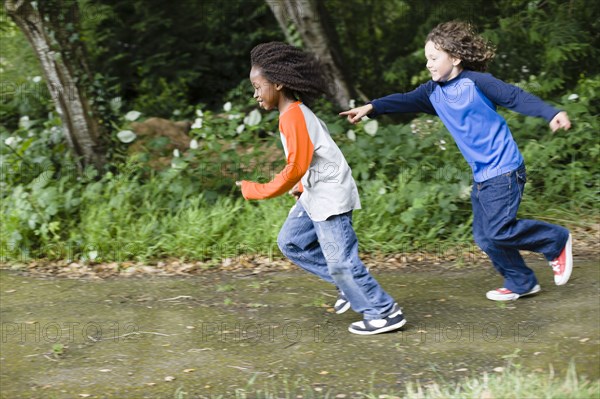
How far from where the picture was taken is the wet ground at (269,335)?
362 centimetres

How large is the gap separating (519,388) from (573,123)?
4.15 meters

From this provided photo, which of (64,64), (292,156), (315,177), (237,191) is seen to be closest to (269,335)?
(315,177)

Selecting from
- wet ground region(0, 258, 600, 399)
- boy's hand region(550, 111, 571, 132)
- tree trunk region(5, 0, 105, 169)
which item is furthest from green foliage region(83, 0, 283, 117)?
boy's hand region(550, 111, 571, 132)

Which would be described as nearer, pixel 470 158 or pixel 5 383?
pixel 5 383

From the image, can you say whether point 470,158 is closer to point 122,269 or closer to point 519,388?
point 519,388

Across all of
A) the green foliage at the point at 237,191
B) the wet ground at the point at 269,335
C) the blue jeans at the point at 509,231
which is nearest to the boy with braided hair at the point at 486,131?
the blue jeans at the point at 509,231

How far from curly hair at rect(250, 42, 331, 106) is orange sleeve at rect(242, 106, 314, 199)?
142 mm

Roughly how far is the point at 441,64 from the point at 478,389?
6.00ft

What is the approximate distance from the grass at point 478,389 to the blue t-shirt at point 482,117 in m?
1.15

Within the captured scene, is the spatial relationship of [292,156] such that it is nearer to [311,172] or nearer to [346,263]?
[311,172]

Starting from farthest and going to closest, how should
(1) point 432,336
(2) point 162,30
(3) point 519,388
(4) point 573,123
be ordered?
(2) point 162,30 < (4) point 573,123 < (1) point 432,336 < (3) point 519,388

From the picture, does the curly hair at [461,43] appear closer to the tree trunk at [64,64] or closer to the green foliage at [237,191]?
the green foliage at [237,191]

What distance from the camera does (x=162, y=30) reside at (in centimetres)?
1089

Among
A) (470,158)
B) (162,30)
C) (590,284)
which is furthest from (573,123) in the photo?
(162,30)
